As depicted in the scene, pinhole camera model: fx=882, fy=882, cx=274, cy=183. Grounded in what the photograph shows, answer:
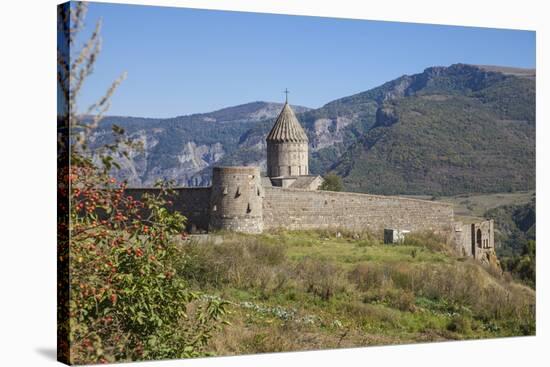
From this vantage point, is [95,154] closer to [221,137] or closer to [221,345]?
[221,345]

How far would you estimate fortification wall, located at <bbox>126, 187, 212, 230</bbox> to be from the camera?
15.5 m

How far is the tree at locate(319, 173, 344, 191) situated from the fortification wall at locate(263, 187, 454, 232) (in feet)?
0.57

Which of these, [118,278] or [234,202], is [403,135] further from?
[118,278]

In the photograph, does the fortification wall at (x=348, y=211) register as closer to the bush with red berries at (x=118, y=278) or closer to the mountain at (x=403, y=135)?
the mountain at (x=403, y=135)

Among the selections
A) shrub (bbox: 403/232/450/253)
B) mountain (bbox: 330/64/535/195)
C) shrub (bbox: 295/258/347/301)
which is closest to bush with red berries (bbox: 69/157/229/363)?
shrub (bbox: 295/258/347/301)

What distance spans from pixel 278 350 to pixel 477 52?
18.2ft

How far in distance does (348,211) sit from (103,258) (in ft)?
30.5

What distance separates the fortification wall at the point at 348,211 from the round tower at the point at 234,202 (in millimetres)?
532

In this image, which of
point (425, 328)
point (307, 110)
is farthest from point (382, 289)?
point (307, 110)

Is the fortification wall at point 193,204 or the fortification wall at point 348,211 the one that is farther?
the fortification wall at point 348,211

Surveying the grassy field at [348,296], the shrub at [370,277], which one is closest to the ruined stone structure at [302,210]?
the grassy field at [348,296]

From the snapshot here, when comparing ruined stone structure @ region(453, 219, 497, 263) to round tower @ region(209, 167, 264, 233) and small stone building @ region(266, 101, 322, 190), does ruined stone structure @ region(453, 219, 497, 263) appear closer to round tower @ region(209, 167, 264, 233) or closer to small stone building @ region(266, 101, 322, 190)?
small stone building @ region(266, 101, 322, 190)

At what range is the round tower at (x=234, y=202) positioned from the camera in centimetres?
1634

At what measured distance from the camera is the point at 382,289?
42.2ft
